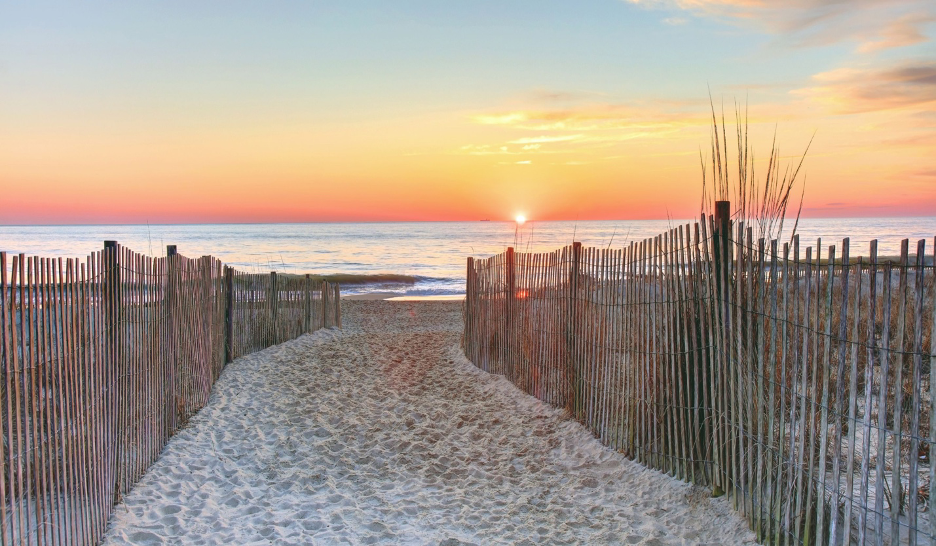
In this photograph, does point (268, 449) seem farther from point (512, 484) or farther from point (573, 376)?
point (573, 376)

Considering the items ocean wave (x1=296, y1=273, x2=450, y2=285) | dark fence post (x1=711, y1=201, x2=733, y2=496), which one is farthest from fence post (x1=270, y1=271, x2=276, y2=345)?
ocean wave (x1=296, y1=273, x2=450, y2=285)

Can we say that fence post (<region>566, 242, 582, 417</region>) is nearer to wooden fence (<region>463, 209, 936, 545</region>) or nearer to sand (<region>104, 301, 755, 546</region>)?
wooden fence (<region>463, 209, 936, 545</region>)

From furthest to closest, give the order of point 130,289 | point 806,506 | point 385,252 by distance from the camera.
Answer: point 385,252, point 130,289, point 806,506

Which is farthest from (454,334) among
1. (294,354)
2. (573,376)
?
(573,376)

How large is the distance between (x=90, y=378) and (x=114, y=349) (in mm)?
546

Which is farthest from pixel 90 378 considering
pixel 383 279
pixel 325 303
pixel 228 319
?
pixel 383 279

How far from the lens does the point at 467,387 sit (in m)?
8.35

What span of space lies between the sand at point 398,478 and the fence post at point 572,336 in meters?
0.23

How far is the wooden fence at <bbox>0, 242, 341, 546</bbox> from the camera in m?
3.10

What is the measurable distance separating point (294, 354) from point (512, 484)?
19.7 ft

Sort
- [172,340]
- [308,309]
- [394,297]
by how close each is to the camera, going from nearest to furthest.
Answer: [172,340] < [308,309] < [394,297]

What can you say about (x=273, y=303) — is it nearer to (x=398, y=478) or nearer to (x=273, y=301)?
(x=273, y=301)

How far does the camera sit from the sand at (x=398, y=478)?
432 cm

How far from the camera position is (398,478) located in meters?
5.43
